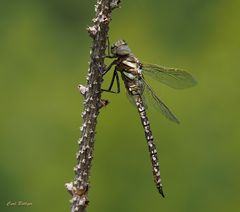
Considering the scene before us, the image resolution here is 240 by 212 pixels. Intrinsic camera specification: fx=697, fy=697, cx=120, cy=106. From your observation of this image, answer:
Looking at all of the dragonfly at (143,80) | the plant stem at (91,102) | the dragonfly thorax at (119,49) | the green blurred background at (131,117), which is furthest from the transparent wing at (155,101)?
the green blurred background at (131,117)

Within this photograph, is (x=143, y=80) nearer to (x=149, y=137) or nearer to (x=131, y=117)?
(x=149, y=137)

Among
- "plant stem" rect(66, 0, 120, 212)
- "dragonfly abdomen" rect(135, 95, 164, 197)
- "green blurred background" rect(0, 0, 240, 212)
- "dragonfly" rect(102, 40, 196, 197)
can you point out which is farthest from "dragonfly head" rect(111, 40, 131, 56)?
"green blurred background" rect(0, 0, 240, 212)

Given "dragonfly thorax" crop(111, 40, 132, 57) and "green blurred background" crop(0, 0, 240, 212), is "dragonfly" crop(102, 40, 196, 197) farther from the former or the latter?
"green blurred background" crop(0, 0, 240, 212)

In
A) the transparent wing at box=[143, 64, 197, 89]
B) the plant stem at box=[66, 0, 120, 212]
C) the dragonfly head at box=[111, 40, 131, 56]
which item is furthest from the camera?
the transparent wing at box=[143, 64, 197, 89]

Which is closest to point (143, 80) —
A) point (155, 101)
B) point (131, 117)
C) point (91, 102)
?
point (155, 101)

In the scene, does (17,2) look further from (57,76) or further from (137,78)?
(137,78)
